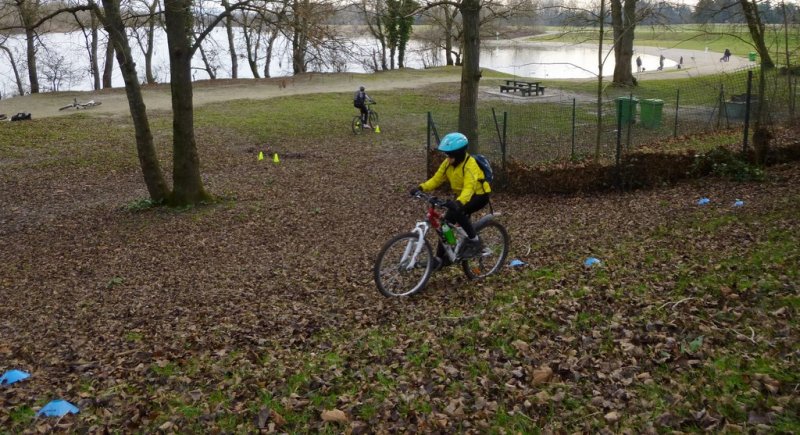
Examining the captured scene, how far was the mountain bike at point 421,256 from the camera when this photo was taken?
7324mm

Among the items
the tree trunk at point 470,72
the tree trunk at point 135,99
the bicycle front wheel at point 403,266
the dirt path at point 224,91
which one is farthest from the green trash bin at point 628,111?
the dirt path at point 224,91

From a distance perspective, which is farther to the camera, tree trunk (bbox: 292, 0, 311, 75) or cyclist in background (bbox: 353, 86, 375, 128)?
cyclist in background (bbox: 353, 86, 375, 128)

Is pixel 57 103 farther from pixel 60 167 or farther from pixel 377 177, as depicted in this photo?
pixel 377 177

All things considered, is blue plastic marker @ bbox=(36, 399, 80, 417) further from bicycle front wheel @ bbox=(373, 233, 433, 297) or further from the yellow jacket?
the yellow jacket

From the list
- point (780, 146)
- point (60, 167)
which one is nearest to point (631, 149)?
point (780, 146)

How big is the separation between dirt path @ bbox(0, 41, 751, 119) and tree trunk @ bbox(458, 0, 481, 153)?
12.1 m

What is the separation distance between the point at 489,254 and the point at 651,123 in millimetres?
11360

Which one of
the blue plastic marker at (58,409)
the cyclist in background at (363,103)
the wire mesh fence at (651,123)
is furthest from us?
the cyclist in background at (363,103)

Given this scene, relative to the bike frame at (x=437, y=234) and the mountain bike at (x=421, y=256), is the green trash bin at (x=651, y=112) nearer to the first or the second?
the mountain bike at (x=421, y=256)

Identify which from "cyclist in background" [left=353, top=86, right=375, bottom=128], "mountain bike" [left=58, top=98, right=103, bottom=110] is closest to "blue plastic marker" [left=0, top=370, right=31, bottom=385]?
"cyclist in background" [left=353, top=86, right=375, bottom=128]

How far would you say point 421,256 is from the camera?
7.52 metres

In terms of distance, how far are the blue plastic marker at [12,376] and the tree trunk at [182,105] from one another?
28.7 ft

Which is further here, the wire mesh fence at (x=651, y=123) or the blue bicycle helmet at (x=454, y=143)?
the wire mesh fence at (x=651, y=123)

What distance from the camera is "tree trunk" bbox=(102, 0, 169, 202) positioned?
13.4 m
